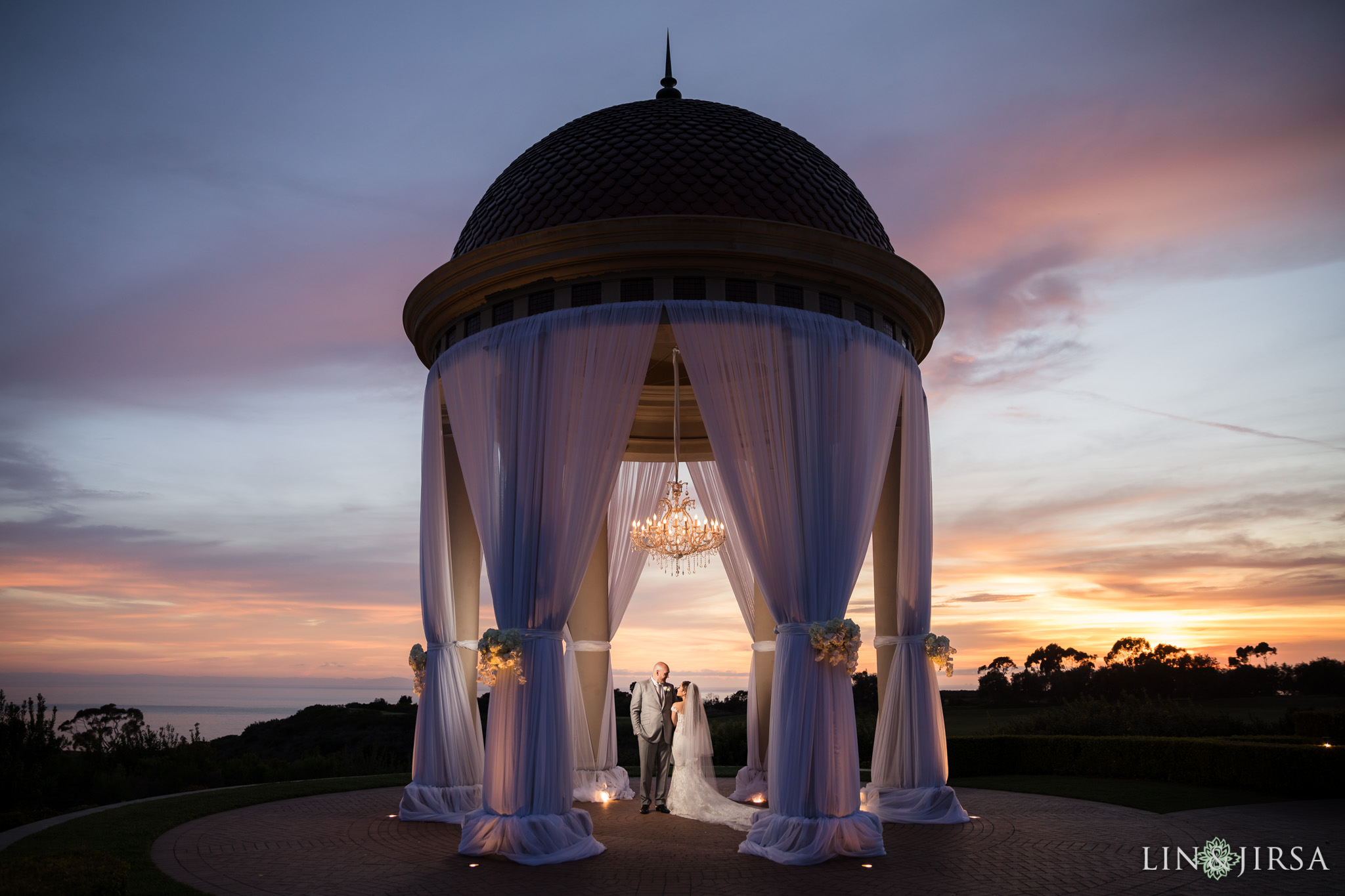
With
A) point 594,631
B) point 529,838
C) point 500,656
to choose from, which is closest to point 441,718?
point 500,656

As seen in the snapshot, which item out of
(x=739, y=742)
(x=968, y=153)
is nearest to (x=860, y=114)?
(x=968, y=153)

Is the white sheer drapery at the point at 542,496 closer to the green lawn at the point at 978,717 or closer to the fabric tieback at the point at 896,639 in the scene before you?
the fabric tieback at the point at 896,639

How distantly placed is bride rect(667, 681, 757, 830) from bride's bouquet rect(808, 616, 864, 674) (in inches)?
122

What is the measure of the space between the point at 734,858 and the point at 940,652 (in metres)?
3.92

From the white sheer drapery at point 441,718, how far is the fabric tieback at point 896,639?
523cm

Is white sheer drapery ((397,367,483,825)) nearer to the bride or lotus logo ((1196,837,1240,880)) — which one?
the bride

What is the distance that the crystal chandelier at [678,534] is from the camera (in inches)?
531

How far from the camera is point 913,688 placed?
11570mm

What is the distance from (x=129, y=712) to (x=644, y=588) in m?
9.98

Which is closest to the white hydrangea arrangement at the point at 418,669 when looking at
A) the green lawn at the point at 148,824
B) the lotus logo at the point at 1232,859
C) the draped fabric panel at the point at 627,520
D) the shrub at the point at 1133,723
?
the green lawn at the point at 148,824

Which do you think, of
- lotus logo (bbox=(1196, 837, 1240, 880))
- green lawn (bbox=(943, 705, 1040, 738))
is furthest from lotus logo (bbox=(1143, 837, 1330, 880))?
green lawn (bbox=(943, 705, 1040, 738))

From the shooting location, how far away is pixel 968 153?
1385cm

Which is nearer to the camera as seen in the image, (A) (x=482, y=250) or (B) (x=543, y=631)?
(B) (x=543, y=631)

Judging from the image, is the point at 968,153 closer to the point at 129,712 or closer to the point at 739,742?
the point at 739,742
